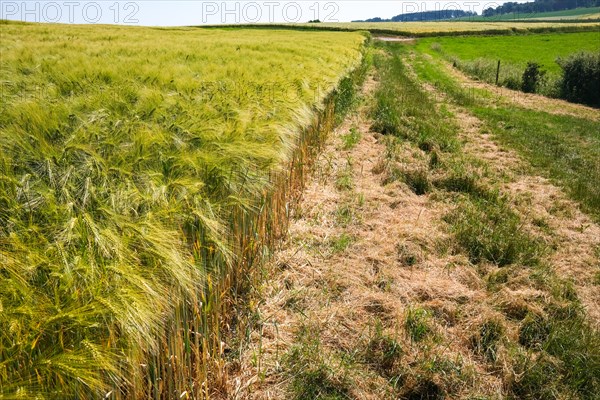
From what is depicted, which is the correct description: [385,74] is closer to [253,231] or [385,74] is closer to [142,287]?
[253,231]

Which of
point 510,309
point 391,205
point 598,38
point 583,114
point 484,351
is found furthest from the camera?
point 598,38

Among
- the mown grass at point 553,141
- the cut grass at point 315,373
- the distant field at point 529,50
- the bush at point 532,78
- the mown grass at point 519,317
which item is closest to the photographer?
the cut grass at point 315,373

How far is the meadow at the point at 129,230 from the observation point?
1292mm

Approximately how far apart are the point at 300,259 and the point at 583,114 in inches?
586

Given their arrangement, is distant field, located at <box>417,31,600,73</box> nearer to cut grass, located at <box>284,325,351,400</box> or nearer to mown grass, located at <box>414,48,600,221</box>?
mown grass, located at <box>414,48,600,221</box>

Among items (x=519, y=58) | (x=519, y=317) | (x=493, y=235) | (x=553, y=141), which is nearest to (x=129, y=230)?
(x=519, y=317)

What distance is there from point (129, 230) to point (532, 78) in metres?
21.4

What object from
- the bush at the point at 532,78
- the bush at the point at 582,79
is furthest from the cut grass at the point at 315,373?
the bush at the point at 532,78

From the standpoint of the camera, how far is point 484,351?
2967 millimetres

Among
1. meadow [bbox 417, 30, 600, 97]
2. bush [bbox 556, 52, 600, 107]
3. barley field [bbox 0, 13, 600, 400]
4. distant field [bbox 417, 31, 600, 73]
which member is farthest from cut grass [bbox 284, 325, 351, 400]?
distant field [bbox 417, 31, 600, 73]

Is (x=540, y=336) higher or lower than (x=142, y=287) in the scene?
lower

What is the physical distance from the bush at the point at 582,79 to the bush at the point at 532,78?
3.50 feet

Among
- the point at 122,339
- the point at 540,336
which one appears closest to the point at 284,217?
the point at 540,336

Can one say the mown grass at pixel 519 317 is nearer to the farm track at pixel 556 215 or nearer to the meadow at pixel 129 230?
the farm track at pixel 556 215
